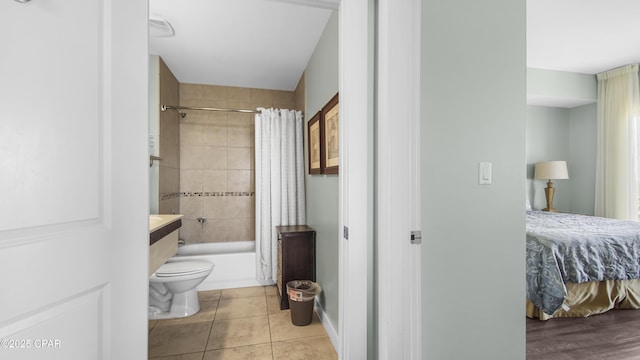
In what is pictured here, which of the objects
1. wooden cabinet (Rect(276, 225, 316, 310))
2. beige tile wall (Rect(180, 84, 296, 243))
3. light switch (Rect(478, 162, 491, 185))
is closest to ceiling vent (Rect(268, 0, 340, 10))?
light switch (Rect(478, 162, 491, 185))

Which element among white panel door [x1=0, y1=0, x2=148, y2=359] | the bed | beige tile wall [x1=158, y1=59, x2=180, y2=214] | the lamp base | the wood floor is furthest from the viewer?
the lamp base

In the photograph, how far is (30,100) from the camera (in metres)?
0.79

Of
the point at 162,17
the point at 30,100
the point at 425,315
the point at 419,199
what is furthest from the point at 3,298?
the point at 162,17

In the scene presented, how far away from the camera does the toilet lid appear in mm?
2561

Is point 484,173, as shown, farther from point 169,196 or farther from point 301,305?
point 169,196

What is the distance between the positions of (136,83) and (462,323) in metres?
1.74

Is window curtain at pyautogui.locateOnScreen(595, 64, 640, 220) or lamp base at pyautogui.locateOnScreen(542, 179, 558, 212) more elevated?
window curtain at pyautogui.locateOnScreen(595, 64, 640, 220)

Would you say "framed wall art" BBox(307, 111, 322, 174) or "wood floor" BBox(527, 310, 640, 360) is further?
"framed wall art" BBox(307, 111, 322, 174)

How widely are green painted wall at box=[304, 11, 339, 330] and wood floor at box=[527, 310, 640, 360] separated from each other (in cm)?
142

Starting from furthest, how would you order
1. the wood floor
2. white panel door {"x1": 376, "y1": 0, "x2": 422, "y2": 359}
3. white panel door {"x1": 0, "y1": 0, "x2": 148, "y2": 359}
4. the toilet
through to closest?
the toilet
the wood floor
white panel door {"x1": 376, "y1": 0, "x2": 422, "y2": 359}
white panel door {"x1": 0, "y1": 0, "x2": 148, "y2": 359}

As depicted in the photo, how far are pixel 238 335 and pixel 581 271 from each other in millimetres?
2805

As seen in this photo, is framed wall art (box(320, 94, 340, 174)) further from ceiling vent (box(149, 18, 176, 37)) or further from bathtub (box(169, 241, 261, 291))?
bathtub (box(169, 241, 261, 291))

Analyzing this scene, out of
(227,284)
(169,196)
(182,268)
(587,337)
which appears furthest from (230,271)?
(587,337)

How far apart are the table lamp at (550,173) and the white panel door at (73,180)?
5.16 m
